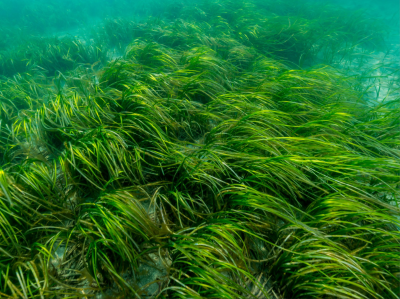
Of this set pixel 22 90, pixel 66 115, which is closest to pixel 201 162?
pixel 66 115

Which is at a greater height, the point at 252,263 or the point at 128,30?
the point at 128,30

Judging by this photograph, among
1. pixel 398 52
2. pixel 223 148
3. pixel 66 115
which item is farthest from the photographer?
pixel 398 52

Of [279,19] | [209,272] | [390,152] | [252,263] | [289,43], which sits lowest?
[252,263]

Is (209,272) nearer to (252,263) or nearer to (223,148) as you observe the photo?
(252,263)

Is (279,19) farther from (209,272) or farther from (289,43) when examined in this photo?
(209,272)

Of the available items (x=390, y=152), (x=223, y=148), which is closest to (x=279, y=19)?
(x=390, y=152)

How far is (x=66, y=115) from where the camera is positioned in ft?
8.16

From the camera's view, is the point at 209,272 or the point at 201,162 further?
the point at 201,162

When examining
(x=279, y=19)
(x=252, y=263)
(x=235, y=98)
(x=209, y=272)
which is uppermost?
(x=279, y=19)

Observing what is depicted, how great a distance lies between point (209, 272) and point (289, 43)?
20.6ft

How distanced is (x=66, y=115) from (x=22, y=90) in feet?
8.44

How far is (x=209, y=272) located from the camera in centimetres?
128

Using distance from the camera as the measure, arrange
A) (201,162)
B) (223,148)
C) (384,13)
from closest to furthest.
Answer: (201,162) < (223,148) < (384,13)

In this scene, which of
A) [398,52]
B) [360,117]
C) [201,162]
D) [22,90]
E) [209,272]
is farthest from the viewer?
[398,52]
